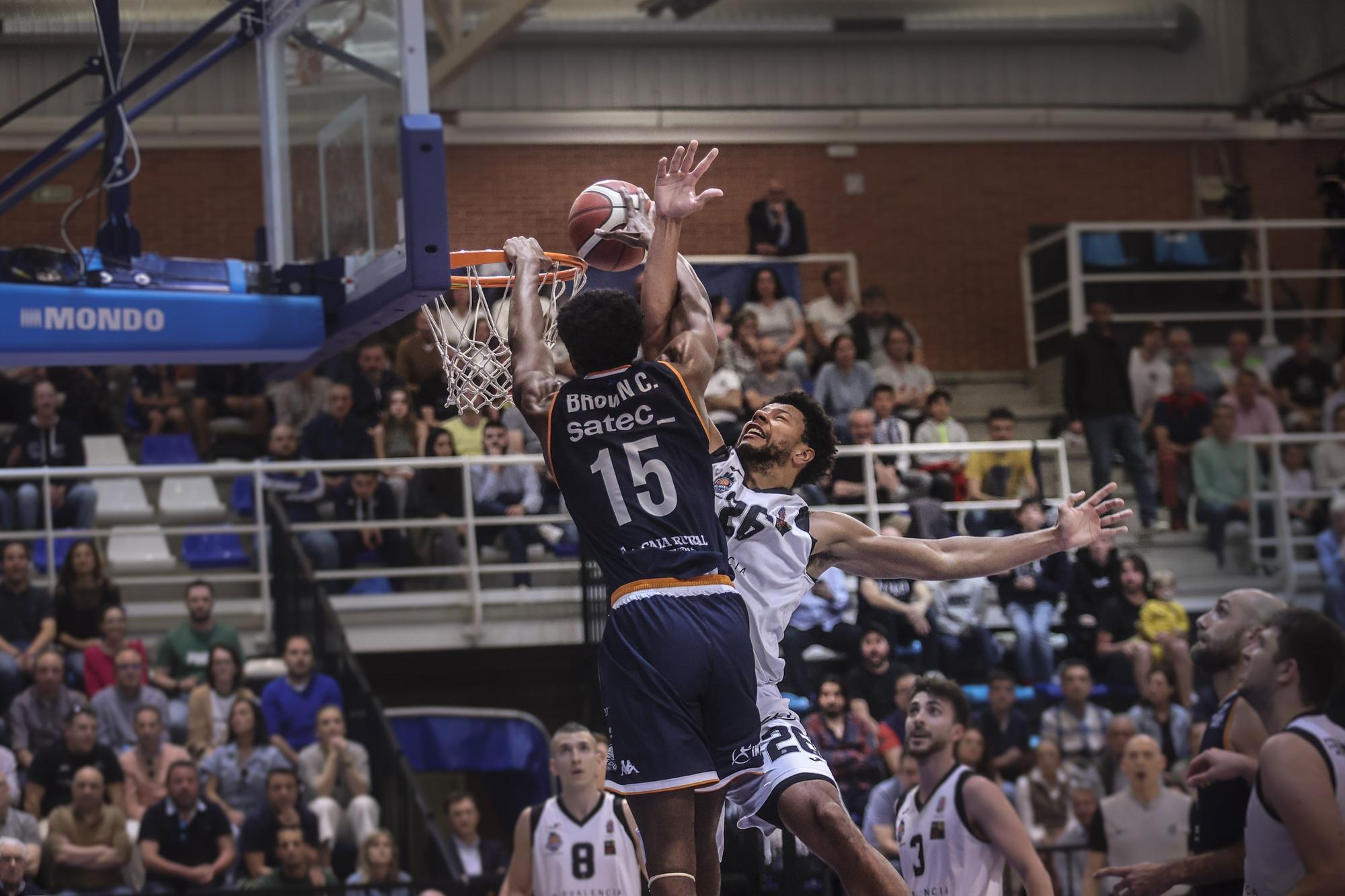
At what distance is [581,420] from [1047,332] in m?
16.2

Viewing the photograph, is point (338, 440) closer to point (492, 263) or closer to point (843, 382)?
point (843, 382)

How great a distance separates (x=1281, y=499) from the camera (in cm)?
1579

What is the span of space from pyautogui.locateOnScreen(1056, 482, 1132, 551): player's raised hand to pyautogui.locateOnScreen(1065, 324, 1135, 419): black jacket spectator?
1050 centimetres

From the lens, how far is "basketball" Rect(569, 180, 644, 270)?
230 inches

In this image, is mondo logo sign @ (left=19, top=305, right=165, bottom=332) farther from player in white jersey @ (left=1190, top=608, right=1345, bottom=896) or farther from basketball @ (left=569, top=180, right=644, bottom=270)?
player in white jersey @ (left=1190, top=608, right=1345, bottom=896)

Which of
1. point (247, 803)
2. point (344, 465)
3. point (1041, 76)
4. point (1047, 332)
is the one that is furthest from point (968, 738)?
point (1041, 76)

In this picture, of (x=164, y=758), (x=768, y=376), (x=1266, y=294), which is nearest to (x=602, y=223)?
(x=164, y=758)

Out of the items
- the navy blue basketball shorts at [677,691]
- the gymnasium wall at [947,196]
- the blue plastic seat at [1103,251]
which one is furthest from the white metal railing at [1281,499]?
the navy blue basketball shorts at [677,691]

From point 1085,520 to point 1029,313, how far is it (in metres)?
15.5

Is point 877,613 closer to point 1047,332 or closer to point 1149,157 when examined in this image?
point 1047,332

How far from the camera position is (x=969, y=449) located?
1474cm

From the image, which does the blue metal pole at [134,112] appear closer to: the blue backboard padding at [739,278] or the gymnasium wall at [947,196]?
the blue backboard padding at [739,278]

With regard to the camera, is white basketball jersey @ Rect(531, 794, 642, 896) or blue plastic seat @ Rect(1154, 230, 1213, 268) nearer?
white basketball jersey @ Rect(531, 794, 642, 896)

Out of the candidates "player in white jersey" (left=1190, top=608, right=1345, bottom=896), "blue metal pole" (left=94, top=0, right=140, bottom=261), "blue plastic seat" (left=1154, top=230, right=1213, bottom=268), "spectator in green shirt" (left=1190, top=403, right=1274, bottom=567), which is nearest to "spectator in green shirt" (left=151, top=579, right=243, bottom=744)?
"blue metal pole" (left=94, top=0, right=140, bottom=261)
